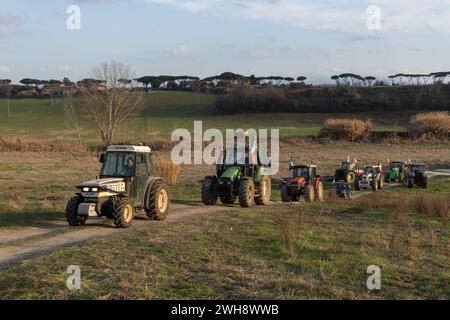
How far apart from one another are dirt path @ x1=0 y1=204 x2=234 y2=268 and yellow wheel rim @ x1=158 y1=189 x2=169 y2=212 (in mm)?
371

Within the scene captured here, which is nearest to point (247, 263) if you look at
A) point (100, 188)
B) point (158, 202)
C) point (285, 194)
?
point (100, 188)

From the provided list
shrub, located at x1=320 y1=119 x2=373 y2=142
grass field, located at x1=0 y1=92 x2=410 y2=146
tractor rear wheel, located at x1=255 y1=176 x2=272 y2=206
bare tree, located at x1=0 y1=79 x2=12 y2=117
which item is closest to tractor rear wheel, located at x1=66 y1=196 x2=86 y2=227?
tractor rear wheel, located at x1=255 y1=176 x2=272 y2=206

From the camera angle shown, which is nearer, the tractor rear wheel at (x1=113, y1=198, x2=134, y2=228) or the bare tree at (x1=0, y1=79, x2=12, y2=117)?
the tractor rear wheel at (x1=113, y1=198, x2=134, y2=228)

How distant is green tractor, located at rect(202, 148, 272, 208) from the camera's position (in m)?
20.2

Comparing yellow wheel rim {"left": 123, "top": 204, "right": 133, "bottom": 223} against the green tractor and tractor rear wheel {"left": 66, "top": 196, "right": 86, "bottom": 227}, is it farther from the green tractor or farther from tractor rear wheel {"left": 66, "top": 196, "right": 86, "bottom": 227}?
the green tractor

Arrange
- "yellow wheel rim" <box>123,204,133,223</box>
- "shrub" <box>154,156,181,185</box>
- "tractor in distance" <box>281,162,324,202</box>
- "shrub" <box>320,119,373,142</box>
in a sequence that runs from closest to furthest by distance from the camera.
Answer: "yellow wheel rim" <box>123,204,133,223</box>
"tractor in distance" <box>281,162,324,202</box>
"shrub" <box>154,156,181,185</box>
"shrub" <box>320,119,373,142</box>

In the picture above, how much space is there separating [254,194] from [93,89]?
143ft

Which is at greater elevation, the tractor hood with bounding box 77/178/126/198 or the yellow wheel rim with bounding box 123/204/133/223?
the tractor hood with bounding box 77/178/126/198

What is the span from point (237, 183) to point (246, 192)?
75 cm

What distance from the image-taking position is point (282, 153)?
47188 mm

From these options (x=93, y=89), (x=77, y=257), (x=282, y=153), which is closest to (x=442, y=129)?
(x=282, y=153)

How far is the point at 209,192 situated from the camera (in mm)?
20703

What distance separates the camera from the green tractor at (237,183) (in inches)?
797
